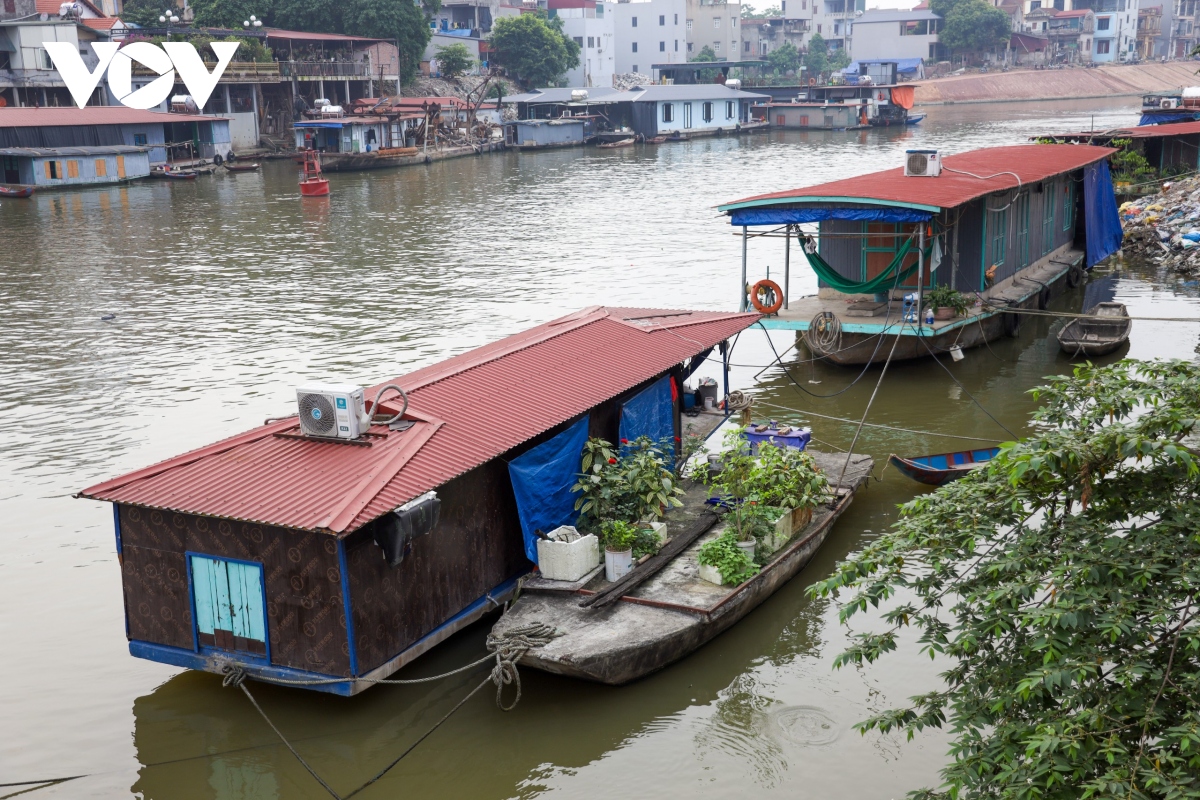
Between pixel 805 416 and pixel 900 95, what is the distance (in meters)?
76.5

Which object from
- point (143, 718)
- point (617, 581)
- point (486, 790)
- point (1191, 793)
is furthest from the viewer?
point (617, 581)

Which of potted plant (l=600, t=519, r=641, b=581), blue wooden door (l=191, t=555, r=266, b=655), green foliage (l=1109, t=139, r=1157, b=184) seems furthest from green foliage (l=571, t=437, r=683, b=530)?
green foliage (l=1109, t=139, r=1157, b=184)

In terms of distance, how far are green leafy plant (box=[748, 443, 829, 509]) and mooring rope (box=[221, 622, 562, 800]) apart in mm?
3368

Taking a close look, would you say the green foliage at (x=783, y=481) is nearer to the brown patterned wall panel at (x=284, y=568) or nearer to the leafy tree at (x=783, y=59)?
the brown patterned wall panel at (x=284, y=568)

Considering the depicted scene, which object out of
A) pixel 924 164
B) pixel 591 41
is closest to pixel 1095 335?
pixel 924 164

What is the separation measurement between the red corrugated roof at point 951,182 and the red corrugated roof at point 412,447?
241 inches

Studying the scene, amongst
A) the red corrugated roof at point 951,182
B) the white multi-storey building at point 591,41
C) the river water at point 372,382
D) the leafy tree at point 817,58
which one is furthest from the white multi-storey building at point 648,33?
the red corrugated roof at point 951,182

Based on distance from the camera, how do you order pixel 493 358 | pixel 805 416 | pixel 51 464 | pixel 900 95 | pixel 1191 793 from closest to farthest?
1. pixel 1191 793
2. pixel 493 358
3. pixel 51 464
4. pixel 805 416
5. pixel 900 95

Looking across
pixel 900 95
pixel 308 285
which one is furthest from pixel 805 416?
pixel 900 95

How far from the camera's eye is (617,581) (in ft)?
37.9

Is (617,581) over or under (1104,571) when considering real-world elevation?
under

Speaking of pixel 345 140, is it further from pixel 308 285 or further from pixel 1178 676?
pixel 1178 676

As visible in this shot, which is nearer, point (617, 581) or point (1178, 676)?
point (1178, 676)

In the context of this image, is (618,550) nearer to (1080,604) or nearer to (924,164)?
(1080,604)
